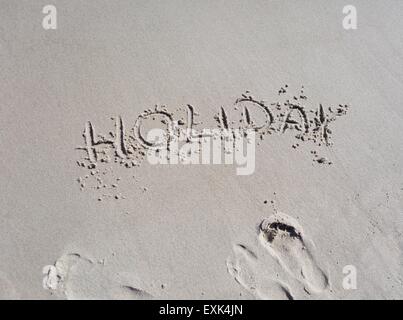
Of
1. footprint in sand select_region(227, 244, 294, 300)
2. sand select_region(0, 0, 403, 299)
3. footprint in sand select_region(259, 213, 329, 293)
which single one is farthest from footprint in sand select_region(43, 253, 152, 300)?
footprint in sand select_region(259, 213, 329, 293)

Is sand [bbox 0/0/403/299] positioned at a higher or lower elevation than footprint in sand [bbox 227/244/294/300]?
higher

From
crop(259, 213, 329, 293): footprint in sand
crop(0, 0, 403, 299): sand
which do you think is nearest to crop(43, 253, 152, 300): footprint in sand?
crop(0, 0, 403, 299): sand

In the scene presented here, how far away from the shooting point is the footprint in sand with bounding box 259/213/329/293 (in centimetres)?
292

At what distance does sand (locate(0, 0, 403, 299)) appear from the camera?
291cm

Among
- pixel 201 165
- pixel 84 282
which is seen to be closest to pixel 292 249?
pixel 201 165

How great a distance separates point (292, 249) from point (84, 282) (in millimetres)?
1592

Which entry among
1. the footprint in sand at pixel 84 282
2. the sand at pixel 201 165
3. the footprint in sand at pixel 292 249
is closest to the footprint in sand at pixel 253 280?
the sand at pixel 201 165

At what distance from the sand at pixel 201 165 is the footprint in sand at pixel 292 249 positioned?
11 mm

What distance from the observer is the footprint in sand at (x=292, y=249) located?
9.58 ft

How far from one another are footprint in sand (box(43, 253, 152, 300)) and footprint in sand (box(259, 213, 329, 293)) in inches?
39.8

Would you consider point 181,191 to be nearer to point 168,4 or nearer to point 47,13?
point 168,4

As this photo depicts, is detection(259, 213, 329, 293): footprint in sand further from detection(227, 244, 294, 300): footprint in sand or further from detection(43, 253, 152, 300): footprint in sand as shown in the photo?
detection(43, 253, 152, 300): footprint in sand

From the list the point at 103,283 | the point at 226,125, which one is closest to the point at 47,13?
the point at 226,125

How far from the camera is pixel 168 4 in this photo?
338cm
